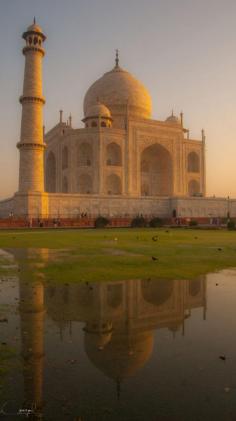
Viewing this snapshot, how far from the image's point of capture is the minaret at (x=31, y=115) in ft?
99.1

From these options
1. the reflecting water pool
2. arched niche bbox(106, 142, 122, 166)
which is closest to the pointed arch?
arched niche bbox(106, 142, 122, 166)

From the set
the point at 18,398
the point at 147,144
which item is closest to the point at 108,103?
the point at 147,144

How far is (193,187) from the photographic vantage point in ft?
149

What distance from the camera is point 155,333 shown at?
3.93 m

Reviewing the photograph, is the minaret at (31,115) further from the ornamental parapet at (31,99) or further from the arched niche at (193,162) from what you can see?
the arched niche at (193,162)

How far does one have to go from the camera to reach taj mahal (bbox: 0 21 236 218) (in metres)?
30.4

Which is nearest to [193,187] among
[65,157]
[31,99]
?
[65,157]

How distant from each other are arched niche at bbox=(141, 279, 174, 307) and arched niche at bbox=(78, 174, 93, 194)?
32920 millimetres

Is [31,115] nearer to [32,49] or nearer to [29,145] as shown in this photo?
[29,145]

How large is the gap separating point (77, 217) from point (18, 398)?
30.6 metres

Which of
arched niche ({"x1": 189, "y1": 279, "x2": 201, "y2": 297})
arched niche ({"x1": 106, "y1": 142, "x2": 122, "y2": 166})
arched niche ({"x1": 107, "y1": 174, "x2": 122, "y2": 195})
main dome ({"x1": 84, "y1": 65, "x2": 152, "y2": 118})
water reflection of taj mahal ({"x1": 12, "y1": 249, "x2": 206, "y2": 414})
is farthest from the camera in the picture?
main dome ({"x1": 84, "y1": 65, "x2": 152, "y2": 118})

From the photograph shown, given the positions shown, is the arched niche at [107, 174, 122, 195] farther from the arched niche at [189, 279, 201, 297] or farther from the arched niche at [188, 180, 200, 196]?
the arched niche at [189, 279, 201, 297]

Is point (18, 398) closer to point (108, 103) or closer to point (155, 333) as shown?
point (155, 333)

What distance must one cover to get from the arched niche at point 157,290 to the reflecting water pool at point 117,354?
0.05 ft
